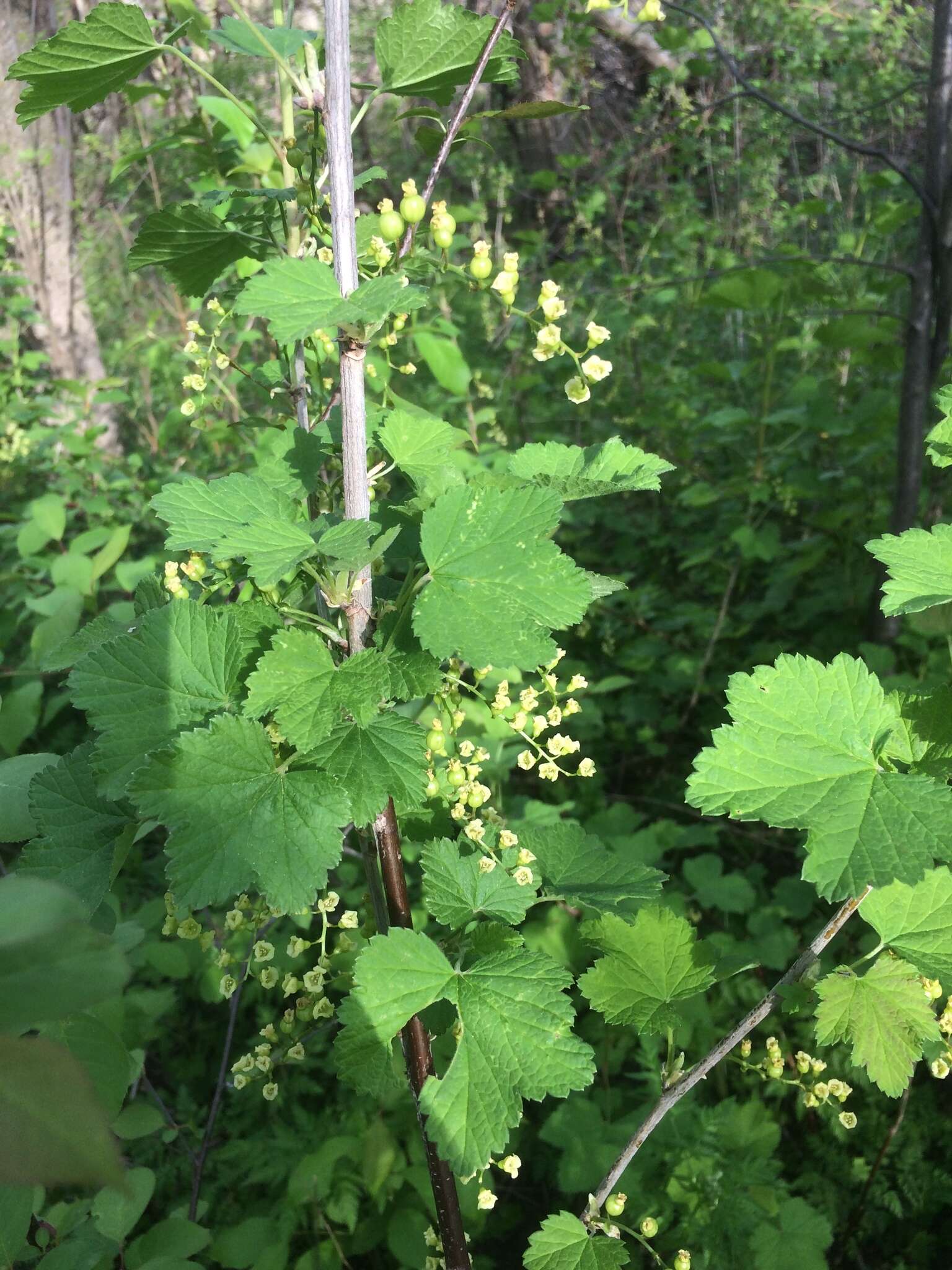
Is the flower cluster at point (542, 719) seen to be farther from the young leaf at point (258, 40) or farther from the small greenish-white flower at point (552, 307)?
A: the young leaf at point (258, 40)

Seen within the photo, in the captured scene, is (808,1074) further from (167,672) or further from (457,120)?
(457,120)

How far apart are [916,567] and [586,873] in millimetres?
498

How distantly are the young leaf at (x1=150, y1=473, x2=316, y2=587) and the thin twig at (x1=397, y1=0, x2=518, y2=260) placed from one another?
0.93 feet

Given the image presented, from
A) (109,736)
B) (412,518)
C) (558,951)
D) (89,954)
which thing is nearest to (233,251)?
(412,518)

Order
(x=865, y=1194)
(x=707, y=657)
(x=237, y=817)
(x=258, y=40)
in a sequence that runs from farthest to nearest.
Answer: (x=707, y=657) < (x=865, y=1194) < (x=258, y=40) < (x=237, y=817)

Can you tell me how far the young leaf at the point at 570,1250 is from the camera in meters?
0.93

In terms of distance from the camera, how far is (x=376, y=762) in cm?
79

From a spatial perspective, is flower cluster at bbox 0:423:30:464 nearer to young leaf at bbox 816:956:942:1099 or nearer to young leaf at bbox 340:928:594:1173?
young leaf at bbox 340:928:594:1173

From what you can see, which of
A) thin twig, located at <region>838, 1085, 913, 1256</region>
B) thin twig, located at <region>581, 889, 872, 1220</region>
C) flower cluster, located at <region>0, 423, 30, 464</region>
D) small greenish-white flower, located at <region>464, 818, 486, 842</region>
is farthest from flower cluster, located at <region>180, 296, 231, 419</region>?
flower cluster, located at <region>0, 423, 30, 464</region>

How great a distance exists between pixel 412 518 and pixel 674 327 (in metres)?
4.60

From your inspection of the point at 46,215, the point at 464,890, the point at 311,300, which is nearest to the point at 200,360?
the point at 311,300

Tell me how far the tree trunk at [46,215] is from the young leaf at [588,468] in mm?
4491

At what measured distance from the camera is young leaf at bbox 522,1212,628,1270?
3.07 ft

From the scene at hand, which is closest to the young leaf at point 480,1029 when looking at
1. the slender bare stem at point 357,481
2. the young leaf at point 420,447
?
the slender bare stem at point 357,481
